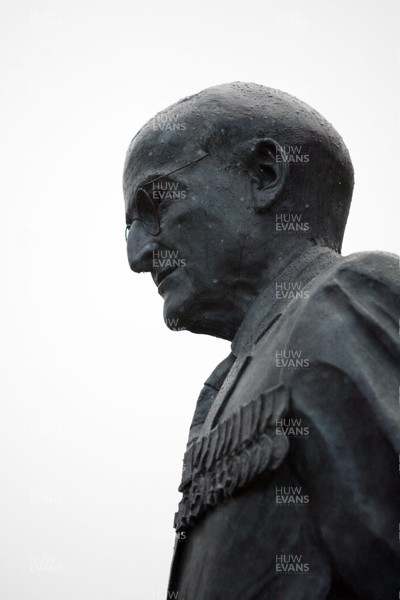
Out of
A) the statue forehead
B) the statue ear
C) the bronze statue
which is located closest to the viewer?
the bronze statue

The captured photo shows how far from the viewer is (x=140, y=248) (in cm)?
462

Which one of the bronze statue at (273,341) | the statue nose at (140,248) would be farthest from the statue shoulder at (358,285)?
the statue nose at (140,248)

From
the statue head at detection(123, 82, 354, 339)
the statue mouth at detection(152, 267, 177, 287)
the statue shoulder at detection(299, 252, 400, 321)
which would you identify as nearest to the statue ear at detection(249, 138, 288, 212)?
the statue head at detection(123, 82, 354, 339)

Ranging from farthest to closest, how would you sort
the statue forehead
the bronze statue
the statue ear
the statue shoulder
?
the statue forehead < the statue ear < the statue shoulder < the bronze statue

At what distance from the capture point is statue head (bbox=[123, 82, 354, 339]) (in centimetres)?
436

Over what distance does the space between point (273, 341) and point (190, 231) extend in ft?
2.58

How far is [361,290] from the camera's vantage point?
143 inches

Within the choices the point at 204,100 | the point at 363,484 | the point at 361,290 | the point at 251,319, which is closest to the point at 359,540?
the point at 363,484

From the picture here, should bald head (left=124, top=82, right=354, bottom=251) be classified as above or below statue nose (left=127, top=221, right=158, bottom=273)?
above

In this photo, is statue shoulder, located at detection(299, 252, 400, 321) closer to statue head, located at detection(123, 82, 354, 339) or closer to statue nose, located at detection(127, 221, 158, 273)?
statue head, located at detection(123, 82, 354, 339)

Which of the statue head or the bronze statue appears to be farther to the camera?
the statue head

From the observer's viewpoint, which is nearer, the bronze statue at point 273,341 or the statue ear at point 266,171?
the bronze statue at point 273,341

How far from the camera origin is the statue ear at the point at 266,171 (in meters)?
4.34

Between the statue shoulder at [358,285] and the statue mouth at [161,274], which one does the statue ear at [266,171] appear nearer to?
the statue mouth at [161,274]
